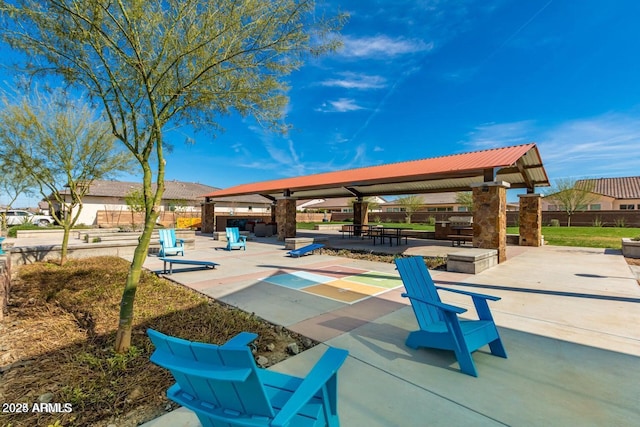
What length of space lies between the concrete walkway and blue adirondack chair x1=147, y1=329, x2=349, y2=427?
865 mm

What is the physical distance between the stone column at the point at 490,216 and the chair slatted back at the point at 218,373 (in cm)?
995

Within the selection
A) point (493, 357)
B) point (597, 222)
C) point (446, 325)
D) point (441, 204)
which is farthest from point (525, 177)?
point (441, 204)

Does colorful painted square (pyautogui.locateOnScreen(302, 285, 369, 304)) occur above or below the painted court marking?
below

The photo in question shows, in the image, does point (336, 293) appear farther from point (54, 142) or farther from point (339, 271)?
point (54, 142)

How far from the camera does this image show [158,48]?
403cm

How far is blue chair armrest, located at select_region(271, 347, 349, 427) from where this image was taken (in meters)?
1.35

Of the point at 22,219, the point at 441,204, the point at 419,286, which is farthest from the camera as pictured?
the point at 441,204

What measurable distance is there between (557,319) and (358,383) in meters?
3.63

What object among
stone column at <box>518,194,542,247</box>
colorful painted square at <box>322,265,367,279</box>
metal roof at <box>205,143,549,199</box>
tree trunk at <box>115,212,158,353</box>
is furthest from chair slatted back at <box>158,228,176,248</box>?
stone column at <box>518,194,542,247</box>

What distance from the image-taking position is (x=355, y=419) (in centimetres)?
232

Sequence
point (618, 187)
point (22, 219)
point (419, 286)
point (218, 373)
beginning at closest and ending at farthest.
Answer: point (218, 373)
point (419, 286)
point (22, 219)
point (618, 187)

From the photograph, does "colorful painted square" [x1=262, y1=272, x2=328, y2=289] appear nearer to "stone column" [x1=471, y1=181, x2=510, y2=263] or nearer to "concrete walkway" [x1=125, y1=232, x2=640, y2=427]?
"concrete walkway" [x1=125, y1=232, x2=640, y2=427]

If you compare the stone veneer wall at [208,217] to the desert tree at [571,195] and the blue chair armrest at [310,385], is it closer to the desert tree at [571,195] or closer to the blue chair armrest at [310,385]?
the blue chair armrest at [310,385]

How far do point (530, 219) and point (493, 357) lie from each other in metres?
13.6
